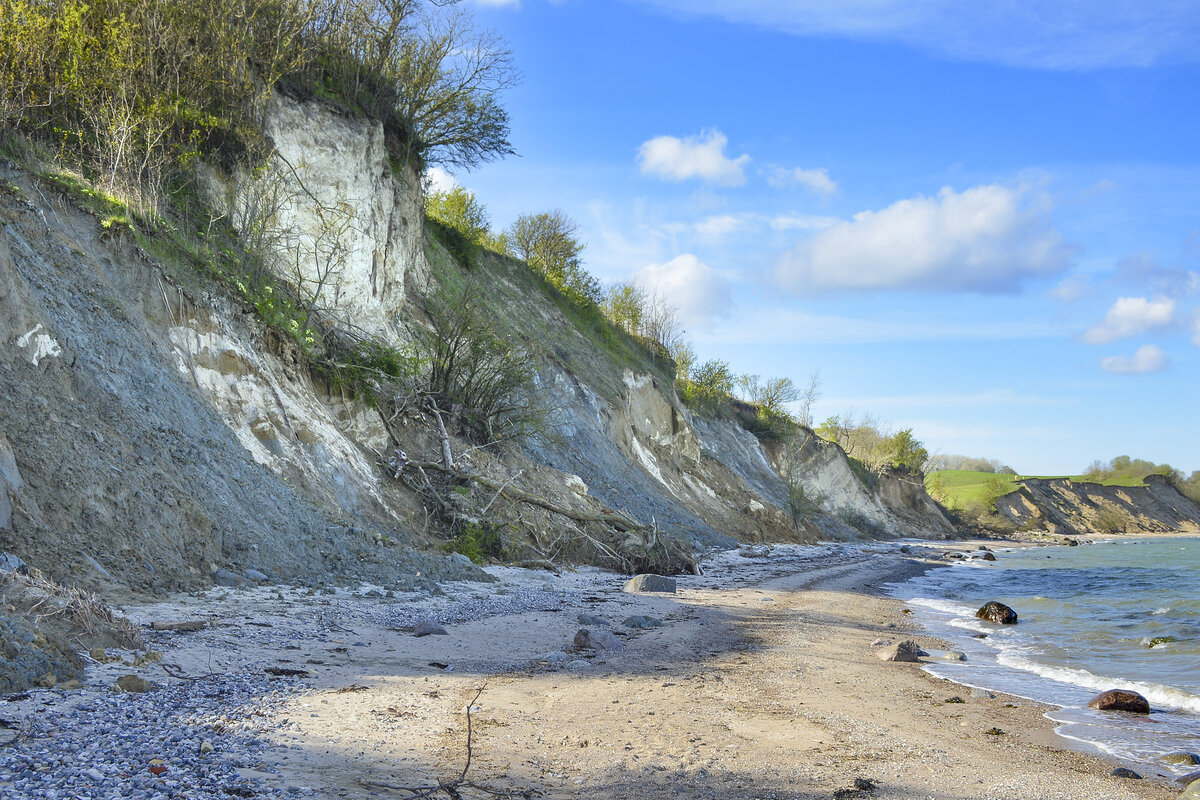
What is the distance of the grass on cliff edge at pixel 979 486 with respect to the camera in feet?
231

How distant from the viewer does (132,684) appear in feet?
12.8

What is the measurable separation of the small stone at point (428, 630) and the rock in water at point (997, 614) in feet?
31.4

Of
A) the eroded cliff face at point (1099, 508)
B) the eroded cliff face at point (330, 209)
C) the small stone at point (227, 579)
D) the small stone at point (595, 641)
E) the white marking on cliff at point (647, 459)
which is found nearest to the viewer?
the small stone at point (595, 641)

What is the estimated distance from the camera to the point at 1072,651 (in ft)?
30.6

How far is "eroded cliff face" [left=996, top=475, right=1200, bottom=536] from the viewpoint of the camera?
3004 inches

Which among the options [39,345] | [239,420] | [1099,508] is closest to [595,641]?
[239,420]

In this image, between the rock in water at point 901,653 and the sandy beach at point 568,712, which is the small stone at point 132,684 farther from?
the rock in water at point 901,653

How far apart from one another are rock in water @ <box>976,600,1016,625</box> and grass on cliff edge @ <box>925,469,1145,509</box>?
59.2m

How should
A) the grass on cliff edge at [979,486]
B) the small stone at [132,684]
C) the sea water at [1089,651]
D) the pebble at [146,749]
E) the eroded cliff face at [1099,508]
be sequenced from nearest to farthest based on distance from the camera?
the pebble at [146,749] → the small stone at [132,684] → the sea water at [1089,651] → the grass on cliff edge at [979,486] → the eroded cliff face at [1099,508]

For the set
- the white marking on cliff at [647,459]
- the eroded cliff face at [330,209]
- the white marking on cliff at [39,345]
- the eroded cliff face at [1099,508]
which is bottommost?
the eroded cliff face at [1099,508]

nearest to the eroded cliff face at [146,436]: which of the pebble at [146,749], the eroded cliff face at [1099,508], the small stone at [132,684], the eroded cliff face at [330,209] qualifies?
the small stone at [132,684]

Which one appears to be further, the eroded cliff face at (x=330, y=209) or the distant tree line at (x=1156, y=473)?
the distant tree line at (x=1156, y=473)

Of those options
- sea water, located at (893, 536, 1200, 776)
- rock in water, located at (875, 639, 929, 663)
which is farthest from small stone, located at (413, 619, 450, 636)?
sea water, located at (893, 536, 1200, 776)

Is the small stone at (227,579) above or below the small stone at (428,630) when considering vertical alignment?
above
